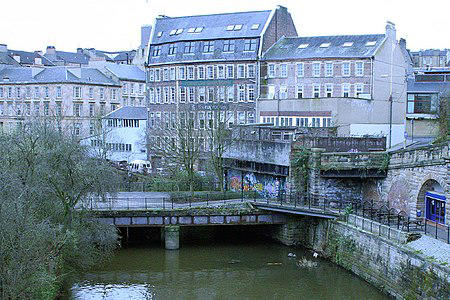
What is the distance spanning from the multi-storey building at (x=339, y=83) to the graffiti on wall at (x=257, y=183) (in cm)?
712

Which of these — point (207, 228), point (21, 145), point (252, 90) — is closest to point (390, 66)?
point (252, 90)

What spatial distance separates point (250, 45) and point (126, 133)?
18.2 meters

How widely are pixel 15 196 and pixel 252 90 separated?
38.6 meters

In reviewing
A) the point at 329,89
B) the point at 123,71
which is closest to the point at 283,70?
the point at 329,89

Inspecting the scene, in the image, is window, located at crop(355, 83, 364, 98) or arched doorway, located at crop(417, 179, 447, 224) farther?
window, located at crop(355, 83, 364, 98)

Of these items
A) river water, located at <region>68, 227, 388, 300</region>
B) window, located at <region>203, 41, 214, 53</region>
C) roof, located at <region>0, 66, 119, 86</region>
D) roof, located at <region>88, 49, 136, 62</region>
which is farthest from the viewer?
roof, located at <region>88, 49, 136, 62</region>

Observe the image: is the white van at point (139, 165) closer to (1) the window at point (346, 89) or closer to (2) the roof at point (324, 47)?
(2) the roof at point (324, 47)

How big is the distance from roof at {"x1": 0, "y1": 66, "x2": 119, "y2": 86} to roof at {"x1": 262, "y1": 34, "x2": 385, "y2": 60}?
27876 mm

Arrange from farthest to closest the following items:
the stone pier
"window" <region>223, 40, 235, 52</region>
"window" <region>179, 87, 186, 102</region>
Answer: "window" <region>179, 87, 186, 102</region> → "window" <region>223, 40, 235, 52</region> → the stone pier

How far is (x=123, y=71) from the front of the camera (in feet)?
275

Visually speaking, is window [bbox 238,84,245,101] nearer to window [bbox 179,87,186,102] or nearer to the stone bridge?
window [bbox 179,87,186,102]

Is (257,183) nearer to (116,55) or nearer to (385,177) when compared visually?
(385,177)

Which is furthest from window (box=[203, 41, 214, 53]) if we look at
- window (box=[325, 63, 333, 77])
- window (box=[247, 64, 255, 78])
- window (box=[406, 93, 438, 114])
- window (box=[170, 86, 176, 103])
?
window (box=[406, 93, 438, 114])

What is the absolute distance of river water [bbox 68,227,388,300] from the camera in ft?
98.5
